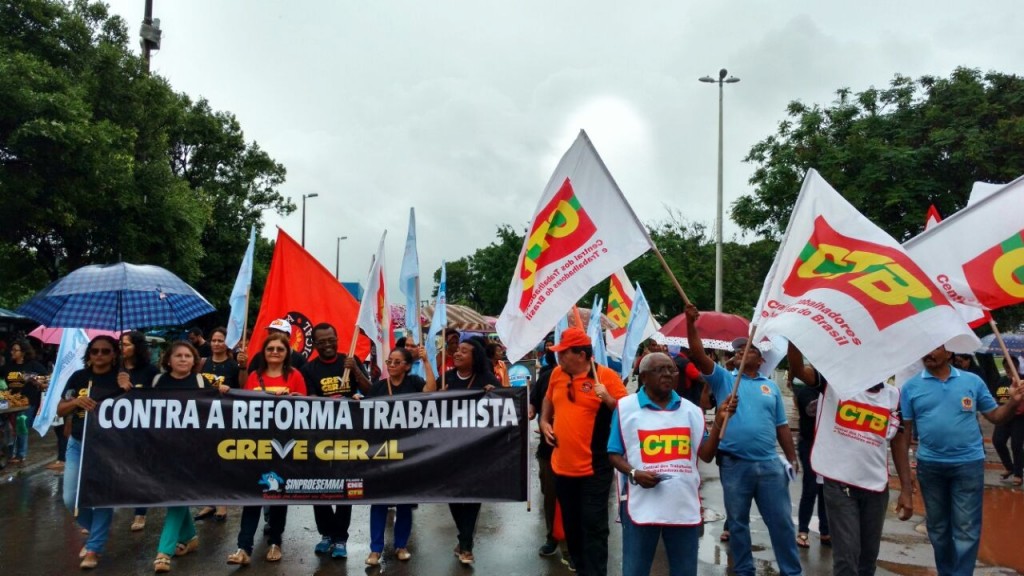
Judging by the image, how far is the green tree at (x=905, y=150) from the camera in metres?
16.8

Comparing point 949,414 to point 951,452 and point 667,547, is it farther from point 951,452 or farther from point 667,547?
point 667,547

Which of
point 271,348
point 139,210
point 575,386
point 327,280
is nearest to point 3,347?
point 139,210

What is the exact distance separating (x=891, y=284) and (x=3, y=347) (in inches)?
511

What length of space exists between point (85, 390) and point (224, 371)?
141 cm

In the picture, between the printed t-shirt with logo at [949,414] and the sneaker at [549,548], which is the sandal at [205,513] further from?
the printed t-shirt with logo at [949,414]

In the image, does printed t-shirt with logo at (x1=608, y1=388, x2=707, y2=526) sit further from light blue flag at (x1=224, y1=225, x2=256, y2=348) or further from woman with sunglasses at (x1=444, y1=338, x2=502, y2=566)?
light blue flag at (x1=224, y1=225, x2=256, y2=348)

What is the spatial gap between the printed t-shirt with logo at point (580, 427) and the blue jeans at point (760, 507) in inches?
33.8

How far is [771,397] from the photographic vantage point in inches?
211

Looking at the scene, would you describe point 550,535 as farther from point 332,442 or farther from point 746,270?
point 746,270

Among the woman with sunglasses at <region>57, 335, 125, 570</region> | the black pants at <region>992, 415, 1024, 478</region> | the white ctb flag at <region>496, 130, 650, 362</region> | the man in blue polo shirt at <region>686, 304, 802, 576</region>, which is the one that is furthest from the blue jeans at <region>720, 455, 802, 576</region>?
the black pants at <region>992, 415, 1024, 478</region>

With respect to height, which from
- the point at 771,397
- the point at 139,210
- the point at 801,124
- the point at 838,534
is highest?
the point at 801,124

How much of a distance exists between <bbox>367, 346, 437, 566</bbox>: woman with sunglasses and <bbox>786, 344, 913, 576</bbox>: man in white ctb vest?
313 cm

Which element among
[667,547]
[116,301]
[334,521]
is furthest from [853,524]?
[116,301]

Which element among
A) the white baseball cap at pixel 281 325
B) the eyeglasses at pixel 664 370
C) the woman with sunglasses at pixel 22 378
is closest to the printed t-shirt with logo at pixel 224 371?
the white baseball cap at pixel 281 325
